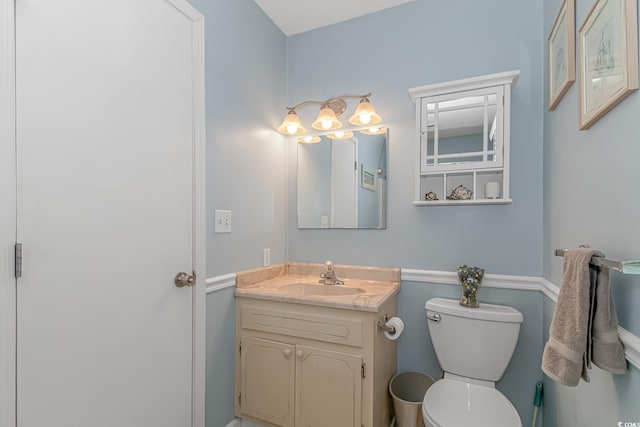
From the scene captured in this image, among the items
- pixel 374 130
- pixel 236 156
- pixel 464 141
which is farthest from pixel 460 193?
pixel 236 156

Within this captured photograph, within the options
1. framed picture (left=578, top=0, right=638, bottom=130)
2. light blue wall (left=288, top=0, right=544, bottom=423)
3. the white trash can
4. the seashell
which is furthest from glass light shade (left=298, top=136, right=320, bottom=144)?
the white trash can

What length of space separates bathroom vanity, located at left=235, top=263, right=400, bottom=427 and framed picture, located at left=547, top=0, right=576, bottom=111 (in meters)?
1.18

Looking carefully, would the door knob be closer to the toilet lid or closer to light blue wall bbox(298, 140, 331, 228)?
light blue wall bbox(298, 140, 331, 228)

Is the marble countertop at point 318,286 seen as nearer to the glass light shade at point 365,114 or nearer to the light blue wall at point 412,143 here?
the light blue wall at point 412,143

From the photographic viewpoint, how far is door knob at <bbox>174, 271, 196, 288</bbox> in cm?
137

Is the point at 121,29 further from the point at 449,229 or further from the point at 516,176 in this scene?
the point at 516,176

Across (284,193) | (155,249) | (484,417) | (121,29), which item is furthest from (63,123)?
(484,417)

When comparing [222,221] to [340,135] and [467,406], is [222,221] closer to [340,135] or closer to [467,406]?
[340,135]

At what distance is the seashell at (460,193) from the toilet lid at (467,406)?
939 mm

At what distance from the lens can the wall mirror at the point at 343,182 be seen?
1.94 meters

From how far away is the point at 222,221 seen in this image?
1.60m

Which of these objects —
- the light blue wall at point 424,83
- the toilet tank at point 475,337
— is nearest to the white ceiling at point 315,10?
the light blue wall at point 424,83

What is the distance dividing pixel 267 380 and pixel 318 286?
1.89 ft

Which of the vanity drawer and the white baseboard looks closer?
the vanity drawer
